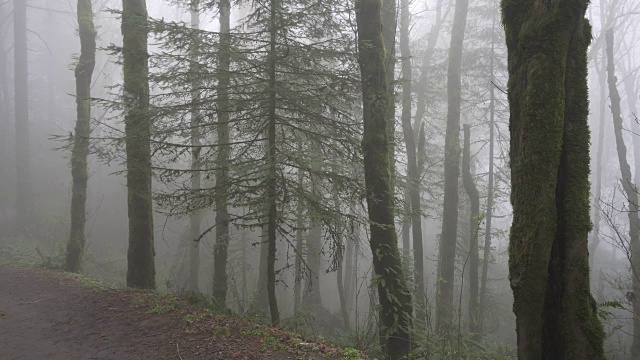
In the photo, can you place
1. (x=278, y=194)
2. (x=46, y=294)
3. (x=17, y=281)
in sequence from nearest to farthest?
(x=278, y=194) → (x=46, y=294) → (x=17, y=281)

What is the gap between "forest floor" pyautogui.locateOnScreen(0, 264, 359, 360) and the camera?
4.86 m

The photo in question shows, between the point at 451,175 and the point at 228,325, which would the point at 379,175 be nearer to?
the point at 228,325

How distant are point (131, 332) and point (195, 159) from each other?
3.47 m

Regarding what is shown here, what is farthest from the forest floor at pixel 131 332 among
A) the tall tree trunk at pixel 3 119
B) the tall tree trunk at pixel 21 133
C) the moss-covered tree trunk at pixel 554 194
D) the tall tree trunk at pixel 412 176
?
the tall tree trunk at pixel 3 119

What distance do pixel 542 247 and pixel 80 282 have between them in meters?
9.58

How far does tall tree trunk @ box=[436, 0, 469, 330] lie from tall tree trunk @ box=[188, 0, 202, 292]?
25.7ft

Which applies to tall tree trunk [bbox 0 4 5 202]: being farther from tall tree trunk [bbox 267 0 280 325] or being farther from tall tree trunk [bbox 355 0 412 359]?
tall tree trunk [bbox 355 0 412 359]

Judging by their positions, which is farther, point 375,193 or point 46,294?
point 46,294

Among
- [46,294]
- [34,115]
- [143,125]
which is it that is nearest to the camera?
[143,125]

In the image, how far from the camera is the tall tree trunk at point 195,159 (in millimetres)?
6232

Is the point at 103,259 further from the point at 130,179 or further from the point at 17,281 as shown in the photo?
the point at 130,179

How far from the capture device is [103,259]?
18.7 metres

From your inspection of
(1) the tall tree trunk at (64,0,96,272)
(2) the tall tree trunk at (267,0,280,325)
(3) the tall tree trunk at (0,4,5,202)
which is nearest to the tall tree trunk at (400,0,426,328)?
(2) the tall tree trunk at (267,0,280,325)

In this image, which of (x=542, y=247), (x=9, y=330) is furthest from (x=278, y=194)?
(x=9, y=330)
